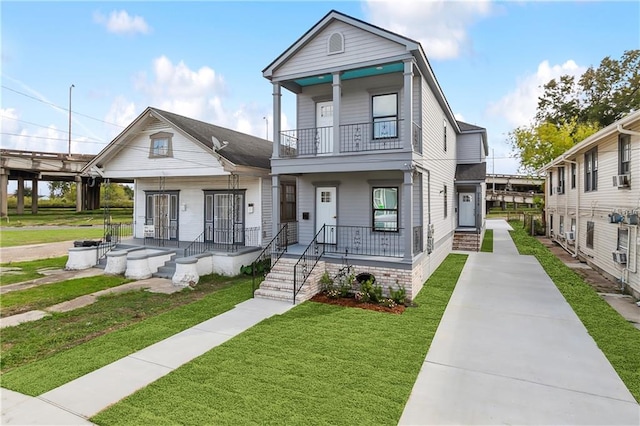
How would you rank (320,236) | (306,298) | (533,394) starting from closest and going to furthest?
1. (533,394)
2. (306,298)
3. (320,236)

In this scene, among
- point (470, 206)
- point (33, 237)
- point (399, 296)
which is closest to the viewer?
point (399, 296)

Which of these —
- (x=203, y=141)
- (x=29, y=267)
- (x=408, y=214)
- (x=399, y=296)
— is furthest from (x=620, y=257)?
(x=29, y=267)

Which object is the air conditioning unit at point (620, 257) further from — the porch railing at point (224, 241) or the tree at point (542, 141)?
the tree at point (542, 141)

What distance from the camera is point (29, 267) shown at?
13.5 meters

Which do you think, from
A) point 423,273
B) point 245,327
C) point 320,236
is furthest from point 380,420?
point 320,236

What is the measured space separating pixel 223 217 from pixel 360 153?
7.85 m

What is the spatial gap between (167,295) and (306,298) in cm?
412

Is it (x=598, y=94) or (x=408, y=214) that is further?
(x=598, y=94)

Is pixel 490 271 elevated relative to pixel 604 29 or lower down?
lower down

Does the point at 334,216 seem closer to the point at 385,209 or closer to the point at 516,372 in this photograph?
the point at 385,209

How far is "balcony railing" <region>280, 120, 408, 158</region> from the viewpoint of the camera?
1096 centimetres

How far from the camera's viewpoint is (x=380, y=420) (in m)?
4.12

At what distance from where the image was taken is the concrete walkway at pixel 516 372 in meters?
4.30

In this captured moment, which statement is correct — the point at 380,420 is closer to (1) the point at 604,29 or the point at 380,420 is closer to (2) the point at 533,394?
(2) the point at 533,394
